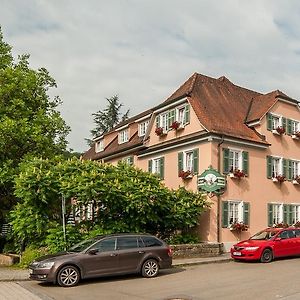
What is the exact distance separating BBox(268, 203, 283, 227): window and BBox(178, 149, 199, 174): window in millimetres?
5509

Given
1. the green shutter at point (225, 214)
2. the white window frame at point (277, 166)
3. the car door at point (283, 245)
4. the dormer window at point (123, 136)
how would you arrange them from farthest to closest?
the dormer window at point (123, 136), the white window frame at point (277, 166), the green shutter at point (225, 214), the car door at point (283, 245)

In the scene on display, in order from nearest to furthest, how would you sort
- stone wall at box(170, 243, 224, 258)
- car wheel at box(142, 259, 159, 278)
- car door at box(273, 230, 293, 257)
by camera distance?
car wheel at box(142, 259, 159, 278) < car door at box(273, 230, 293, 257) < stone wall at box(170, 243, 224, 258)

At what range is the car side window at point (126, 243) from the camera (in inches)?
629

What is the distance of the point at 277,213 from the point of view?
94.3 ft

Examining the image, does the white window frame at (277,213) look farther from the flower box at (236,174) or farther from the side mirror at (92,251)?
the side mirror at (92,251)

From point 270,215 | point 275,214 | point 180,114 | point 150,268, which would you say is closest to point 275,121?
point 275,214

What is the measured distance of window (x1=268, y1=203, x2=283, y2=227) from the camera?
28172mm

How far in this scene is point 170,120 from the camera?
95.8 feet

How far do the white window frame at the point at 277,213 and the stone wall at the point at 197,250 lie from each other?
6.16 m

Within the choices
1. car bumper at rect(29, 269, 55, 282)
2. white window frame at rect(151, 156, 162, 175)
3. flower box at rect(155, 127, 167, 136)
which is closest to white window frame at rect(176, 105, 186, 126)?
flower box at rect(155, 127, 167, 136)

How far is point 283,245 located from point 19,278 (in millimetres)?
12078

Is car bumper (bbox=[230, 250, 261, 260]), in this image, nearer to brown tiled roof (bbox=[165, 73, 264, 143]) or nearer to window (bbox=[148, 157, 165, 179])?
brown tiled roof (bbox=[165, 73, 264, 143])

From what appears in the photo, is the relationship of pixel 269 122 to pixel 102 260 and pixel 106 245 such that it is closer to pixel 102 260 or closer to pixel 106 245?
pixel 106 245

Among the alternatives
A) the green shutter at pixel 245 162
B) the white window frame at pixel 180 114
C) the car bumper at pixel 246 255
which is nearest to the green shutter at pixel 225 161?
the green shutter at pixel 245 162
